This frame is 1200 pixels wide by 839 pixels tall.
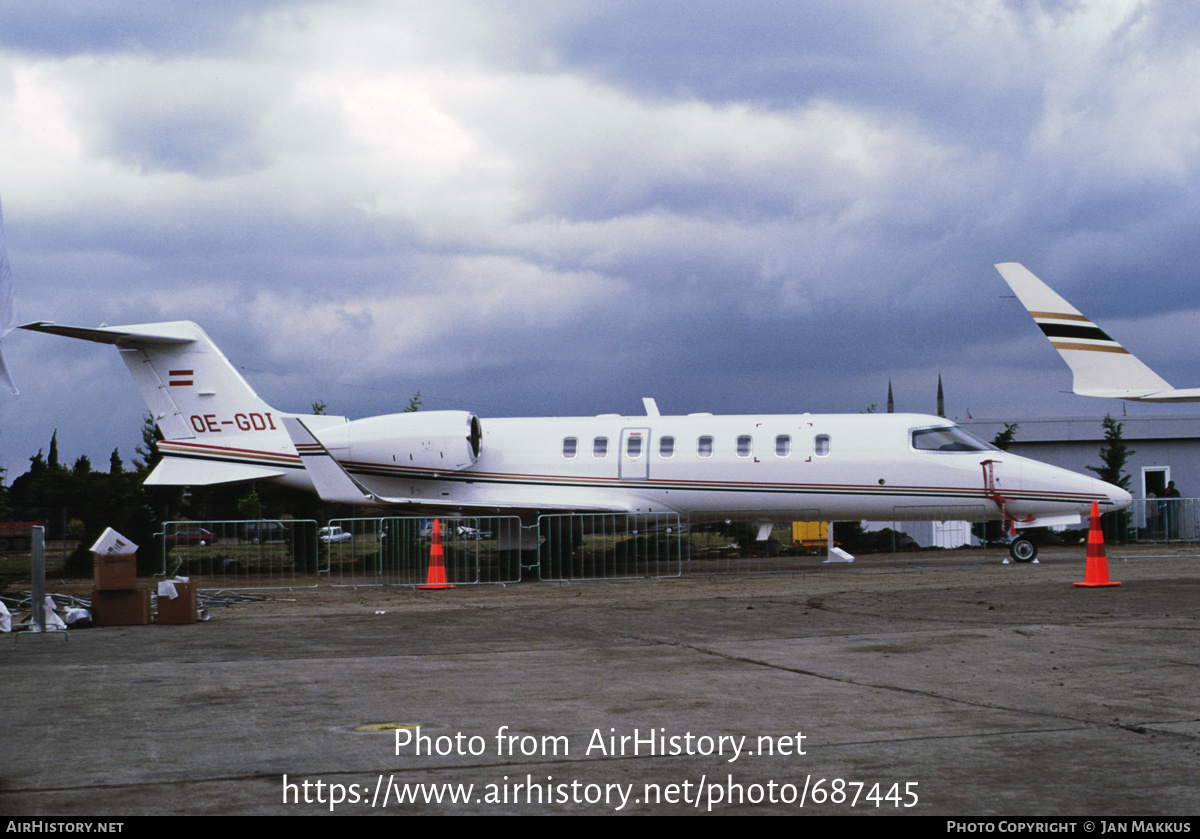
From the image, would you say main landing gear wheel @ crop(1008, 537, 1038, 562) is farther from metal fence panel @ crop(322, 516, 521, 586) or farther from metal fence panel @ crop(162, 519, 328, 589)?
metal fence panel @ crop(162, 519, 328, 589)

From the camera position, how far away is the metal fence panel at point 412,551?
19281 millimetres

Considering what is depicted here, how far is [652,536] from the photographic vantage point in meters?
23.7

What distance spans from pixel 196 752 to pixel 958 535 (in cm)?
3048

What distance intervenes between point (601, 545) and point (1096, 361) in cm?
1039

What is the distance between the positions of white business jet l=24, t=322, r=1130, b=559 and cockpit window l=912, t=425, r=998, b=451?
1.0 inches

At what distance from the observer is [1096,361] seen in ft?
43.9

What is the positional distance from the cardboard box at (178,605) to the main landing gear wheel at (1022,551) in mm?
14553

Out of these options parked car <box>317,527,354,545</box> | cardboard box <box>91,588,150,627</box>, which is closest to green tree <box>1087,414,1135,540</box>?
parked car <box>317,527,354,545</box>

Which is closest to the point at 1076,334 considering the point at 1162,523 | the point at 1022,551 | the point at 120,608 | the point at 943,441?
the point at 943,441

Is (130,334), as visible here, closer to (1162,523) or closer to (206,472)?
(206,472)

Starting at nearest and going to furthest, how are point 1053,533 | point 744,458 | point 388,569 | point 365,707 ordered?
point 365,707 < point 388,569 < point 744,458 < point 1053,533

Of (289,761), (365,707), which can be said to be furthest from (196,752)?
(365,707)
